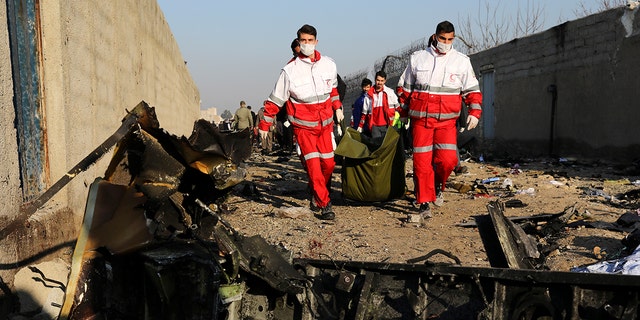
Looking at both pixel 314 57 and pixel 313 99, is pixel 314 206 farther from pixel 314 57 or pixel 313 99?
pixel 314 57

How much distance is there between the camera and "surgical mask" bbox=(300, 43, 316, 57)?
20.0ft

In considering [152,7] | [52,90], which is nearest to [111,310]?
[52,90]

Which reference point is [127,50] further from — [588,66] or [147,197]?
[588,66]

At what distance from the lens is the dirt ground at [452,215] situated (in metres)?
4.39

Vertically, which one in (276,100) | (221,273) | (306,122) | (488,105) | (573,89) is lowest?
(221,273)

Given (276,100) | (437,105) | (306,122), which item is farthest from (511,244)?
(276,100)

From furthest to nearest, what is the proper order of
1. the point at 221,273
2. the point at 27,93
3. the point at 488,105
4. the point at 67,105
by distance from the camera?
the point at 488,105 → the point at 67,105 → the point at 27,93 → the point at 221,273

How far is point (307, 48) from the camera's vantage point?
240 inches

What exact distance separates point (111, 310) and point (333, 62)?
444cm

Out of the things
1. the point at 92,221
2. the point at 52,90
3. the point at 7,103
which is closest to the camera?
the point at 92,221

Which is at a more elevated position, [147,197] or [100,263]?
[147,197]

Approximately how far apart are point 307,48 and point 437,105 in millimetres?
1497

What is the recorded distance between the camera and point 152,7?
990cm

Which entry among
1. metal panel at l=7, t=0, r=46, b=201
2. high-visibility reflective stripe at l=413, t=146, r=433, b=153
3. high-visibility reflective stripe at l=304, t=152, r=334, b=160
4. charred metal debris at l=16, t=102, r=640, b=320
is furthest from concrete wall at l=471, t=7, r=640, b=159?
metal panel at l=7, t=0, r=46, b=201
